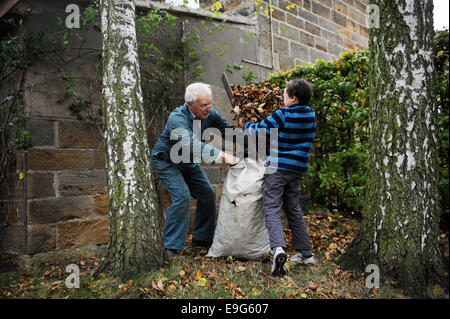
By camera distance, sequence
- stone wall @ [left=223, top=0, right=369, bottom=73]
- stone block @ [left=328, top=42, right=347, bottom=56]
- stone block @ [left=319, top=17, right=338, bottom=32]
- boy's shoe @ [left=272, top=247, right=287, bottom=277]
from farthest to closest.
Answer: stone block @ [left=328, top=42, right=347, bottom=56] < stone block @ [left=319, top=17, right=338, bottom=32] < stone wall @ [left=223, top=0, right=369, bottom=73] < boy's shoe @ [left=272, top=247, right=287, bottom=277]

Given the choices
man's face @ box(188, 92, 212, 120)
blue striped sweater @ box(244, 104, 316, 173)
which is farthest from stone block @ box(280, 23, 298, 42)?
blue striped sweater @ box(244, 104, 316, 173)

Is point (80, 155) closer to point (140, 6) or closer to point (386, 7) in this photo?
point (140, 6)

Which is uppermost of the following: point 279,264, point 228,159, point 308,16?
point 308,16

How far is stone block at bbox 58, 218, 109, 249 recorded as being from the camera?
374 cm

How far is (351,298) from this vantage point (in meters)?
2.34

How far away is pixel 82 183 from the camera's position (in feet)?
12.9

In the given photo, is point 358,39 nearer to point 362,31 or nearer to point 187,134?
point 362,31

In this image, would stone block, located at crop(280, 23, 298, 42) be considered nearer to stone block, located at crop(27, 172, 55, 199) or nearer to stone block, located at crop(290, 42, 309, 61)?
stone block, located at crop(290, 42, 309, 61)

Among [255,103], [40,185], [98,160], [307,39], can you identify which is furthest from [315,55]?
[40,185]

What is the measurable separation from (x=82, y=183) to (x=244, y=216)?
2025 millimetres

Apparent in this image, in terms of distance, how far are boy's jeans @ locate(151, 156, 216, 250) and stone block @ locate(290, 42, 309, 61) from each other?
Answer: 4.19 metres

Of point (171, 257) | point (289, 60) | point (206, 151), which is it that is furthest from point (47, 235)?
point (289, 60)

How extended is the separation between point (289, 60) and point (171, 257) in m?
4.81
